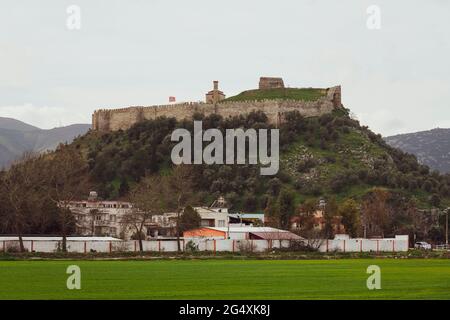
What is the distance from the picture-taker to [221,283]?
38500 millimetres

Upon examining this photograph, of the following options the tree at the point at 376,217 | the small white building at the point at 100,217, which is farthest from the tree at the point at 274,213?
the small white building at the point at 100,217

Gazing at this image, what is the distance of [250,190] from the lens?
130 metres

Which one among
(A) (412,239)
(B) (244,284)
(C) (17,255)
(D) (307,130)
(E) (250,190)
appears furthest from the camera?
(D) (307,130)

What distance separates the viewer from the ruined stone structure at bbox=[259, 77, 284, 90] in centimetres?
17075

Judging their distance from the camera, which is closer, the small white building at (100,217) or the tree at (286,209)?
the small white building at (100,217)

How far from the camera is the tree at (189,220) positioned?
323 ft

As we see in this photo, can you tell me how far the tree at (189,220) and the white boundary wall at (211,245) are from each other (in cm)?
1594

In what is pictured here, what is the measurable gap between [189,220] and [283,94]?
6487cm

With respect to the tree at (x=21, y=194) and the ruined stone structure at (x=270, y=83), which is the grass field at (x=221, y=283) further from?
the ruined stone structure at (x=270, y=83)

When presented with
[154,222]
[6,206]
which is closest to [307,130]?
[154,222]

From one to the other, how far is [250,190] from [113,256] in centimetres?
6471

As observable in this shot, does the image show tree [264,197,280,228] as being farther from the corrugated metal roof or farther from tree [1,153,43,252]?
tree [1,153,43,252]

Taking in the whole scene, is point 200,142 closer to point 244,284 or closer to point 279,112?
point 279,112

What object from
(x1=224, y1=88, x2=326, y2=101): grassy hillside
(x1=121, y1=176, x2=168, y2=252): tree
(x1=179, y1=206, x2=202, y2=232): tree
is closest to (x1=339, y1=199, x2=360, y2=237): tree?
(x1=179, y1=206, x2=202, y2=232): tree
